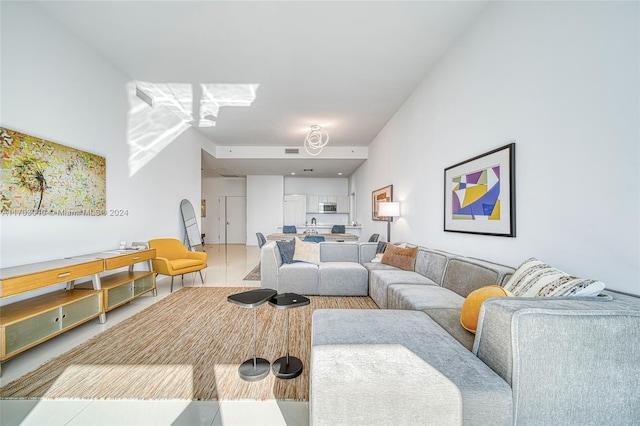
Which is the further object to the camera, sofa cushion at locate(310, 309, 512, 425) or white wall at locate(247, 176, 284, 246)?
white wall at locate(247, 176, 284, 246)

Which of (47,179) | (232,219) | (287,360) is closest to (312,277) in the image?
(287,360)

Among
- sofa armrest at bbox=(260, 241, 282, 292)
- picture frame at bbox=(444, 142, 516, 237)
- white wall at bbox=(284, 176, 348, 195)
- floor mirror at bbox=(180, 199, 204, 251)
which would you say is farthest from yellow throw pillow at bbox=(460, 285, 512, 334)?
white wall at bbox=(284, 176, 348, 195)

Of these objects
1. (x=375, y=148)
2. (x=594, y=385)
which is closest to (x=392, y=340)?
(x=594, y=385)

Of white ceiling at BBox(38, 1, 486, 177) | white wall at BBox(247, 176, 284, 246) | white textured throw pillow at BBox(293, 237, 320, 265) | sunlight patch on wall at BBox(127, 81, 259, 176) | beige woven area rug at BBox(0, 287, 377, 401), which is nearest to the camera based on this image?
beige woven area rug at BBox(0, 287, 377, 401)

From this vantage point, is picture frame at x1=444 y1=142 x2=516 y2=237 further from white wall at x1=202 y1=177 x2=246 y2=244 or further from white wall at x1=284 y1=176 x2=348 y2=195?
white wall at x1=202 y1=177 x2=246 y2=244

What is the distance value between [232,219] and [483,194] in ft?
32.9

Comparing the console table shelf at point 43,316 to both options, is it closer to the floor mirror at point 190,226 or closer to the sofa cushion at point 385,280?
the floor mirror at point 190,226

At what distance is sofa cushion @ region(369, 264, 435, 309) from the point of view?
295 cm

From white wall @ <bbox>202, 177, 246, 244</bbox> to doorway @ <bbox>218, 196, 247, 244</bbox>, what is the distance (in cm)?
13

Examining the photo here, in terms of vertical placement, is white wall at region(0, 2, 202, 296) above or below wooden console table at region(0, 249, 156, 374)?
above

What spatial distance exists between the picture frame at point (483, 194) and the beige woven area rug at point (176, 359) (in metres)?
2.05

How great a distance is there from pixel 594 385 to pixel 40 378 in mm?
3351

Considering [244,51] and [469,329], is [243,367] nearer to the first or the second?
[469,329]

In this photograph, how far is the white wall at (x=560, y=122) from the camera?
1426 millimetres
